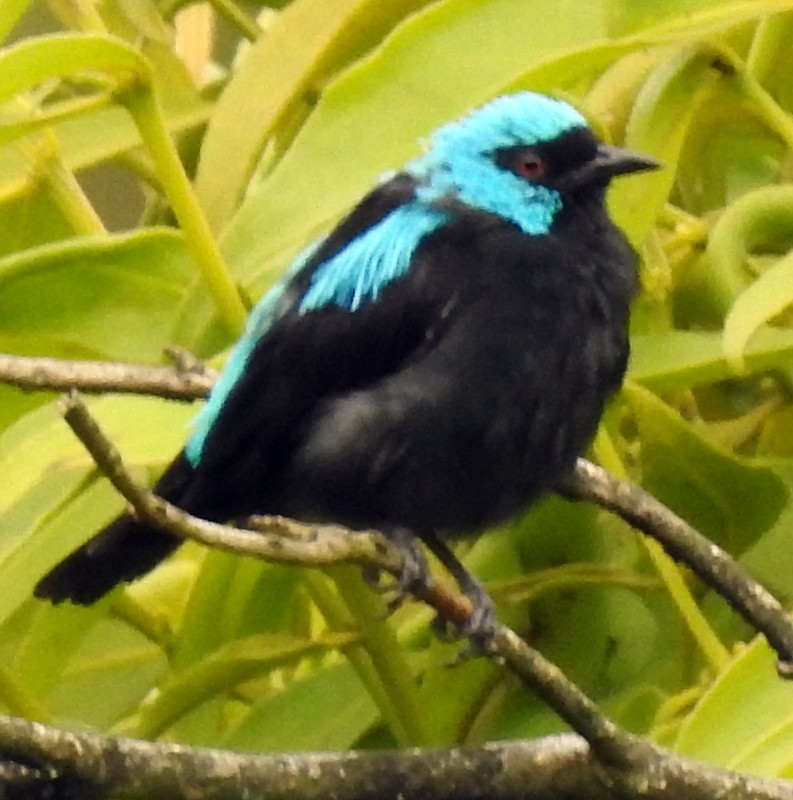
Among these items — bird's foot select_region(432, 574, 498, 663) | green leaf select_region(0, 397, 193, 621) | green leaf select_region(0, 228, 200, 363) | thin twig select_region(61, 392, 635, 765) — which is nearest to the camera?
thin twig select_region(61, 392, 635, 765)

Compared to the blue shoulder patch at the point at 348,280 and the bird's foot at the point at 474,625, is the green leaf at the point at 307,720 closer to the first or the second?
the bird's foot at the point at 474,625

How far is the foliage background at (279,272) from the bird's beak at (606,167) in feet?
0.08

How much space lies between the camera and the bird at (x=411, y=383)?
1.03m

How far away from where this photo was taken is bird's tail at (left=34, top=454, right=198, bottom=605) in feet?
3.43

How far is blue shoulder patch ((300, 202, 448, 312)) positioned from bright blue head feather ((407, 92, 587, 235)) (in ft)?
0.15

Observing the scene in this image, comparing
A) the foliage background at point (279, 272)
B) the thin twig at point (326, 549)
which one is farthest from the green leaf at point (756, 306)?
the thin twig at point (326, 549)

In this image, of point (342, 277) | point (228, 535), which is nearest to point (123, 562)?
point (342, 277)

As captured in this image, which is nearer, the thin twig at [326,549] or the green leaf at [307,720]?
the thin twig at [326,549]

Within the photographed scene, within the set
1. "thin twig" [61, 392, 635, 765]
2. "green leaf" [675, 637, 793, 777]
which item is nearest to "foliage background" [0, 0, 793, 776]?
"green leaf" [675, 637, 793, 777]

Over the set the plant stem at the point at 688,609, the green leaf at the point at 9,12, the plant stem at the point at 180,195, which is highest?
the green leaf at the point at 9,12

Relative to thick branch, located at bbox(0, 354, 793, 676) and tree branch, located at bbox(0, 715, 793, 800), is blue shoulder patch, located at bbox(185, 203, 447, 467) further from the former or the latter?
tree branch, located at bbox(0, 715, 793, 800)

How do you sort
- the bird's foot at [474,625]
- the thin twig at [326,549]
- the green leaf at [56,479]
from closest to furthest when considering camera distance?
the thin twig at [326,549] → the bird's foot at [474,625] → the green leaf at [56,479]

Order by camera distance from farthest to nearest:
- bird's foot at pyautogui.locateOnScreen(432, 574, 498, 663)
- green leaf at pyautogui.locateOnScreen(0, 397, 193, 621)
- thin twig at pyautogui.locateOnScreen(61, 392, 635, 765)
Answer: green leaf at pyautogui.locateOnScreen(0, 397, 193, 621) < bird's foot at pyautogui.locateOnScreen(432, 574, 498, 663) < thin twig at pyautogui.locateOnScreen(61, 392, 635, 765)

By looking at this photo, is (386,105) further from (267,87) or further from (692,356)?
(692,356)
